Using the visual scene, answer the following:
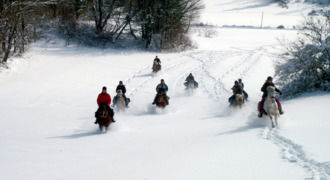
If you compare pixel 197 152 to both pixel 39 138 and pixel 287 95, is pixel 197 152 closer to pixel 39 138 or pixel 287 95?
pixel 39 138

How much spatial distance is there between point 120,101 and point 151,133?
4396 mm

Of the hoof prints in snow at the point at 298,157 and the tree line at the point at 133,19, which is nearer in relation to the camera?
the hoof prints in snow at the point at 298,157

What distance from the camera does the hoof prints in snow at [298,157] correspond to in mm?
7332

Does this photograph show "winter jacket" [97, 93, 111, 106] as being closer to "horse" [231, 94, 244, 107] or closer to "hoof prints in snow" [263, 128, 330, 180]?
"horse" [231, 94, 244, 107]

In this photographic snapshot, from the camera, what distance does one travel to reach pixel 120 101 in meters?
16.1

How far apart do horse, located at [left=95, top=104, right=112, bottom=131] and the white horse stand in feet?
19.7

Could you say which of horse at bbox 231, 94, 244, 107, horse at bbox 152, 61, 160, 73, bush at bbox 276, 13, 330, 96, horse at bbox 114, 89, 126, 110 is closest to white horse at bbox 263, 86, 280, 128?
horse at bbox 231, 94, 244, 107

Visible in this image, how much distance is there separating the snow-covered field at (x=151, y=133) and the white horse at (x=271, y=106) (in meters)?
0.39

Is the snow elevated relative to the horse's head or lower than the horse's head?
elevated

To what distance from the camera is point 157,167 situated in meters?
8.38

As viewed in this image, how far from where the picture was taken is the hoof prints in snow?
24.1ft

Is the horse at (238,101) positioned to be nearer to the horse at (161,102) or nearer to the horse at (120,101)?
the horse at (161,102)

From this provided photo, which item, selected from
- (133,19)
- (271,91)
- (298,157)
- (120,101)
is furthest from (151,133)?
(133,19)

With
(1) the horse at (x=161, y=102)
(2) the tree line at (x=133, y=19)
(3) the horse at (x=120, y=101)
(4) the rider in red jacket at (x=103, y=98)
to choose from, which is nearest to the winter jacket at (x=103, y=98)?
(4) the rider in red jacket at (x=103, y=98)
